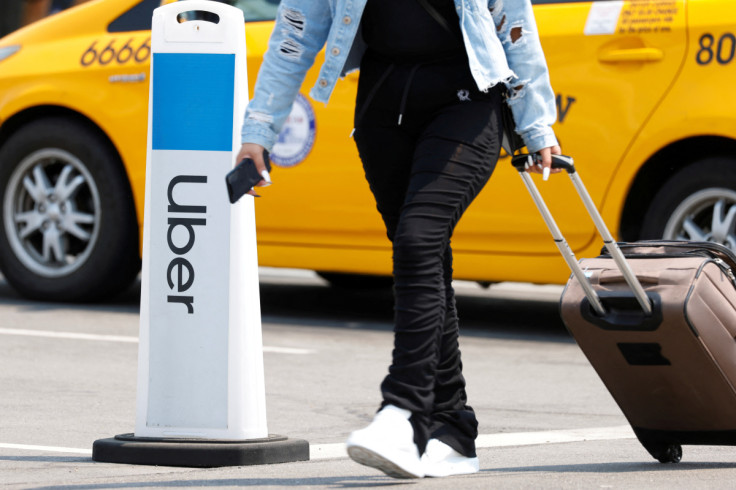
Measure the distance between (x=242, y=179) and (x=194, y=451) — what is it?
0.78 metres

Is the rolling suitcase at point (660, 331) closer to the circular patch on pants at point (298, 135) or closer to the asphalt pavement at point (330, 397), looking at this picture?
the asphalt pavement at point (330, 397)

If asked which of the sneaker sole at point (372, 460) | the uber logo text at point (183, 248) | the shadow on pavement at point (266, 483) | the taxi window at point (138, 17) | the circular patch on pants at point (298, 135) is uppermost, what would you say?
the taxi window at point (138, 17)

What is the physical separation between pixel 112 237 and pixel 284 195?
920 millimetres

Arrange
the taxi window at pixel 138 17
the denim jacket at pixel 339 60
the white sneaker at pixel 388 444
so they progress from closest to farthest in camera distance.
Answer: the white sneaker at pixel 388 444 → the denim jacket at pixel 339 60 → the taxi window at pixel 138 17

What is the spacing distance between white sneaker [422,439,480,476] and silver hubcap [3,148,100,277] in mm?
4114

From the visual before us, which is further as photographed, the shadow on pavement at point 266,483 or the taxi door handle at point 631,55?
the taxi door handle at point 631,55

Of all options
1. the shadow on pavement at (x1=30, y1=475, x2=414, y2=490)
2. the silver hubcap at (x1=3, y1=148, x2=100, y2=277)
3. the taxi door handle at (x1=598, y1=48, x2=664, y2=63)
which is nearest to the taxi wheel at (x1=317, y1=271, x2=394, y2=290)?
the silver hubcap at (x1=3, y1=148, x2=100, y2=277)

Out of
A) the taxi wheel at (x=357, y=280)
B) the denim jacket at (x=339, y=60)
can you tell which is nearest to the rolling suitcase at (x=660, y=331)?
the denim jacket at (x=339, y=60)

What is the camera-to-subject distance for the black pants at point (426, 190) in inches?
142

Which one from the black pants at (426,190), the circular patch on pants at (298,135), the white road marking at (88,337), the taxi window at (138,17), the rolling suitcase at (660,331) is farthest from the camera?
the taxi window at (138,17)

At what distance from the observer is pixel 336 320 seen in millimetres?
7824

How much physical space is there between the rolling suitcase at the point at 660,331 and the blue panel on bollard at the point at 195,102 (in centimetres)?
86

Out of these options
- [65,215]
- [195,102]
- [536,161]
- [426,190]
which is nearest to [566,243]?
[536,161]

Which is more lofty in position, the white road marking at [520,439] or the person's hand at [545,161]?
the person's hand at [545,161]
